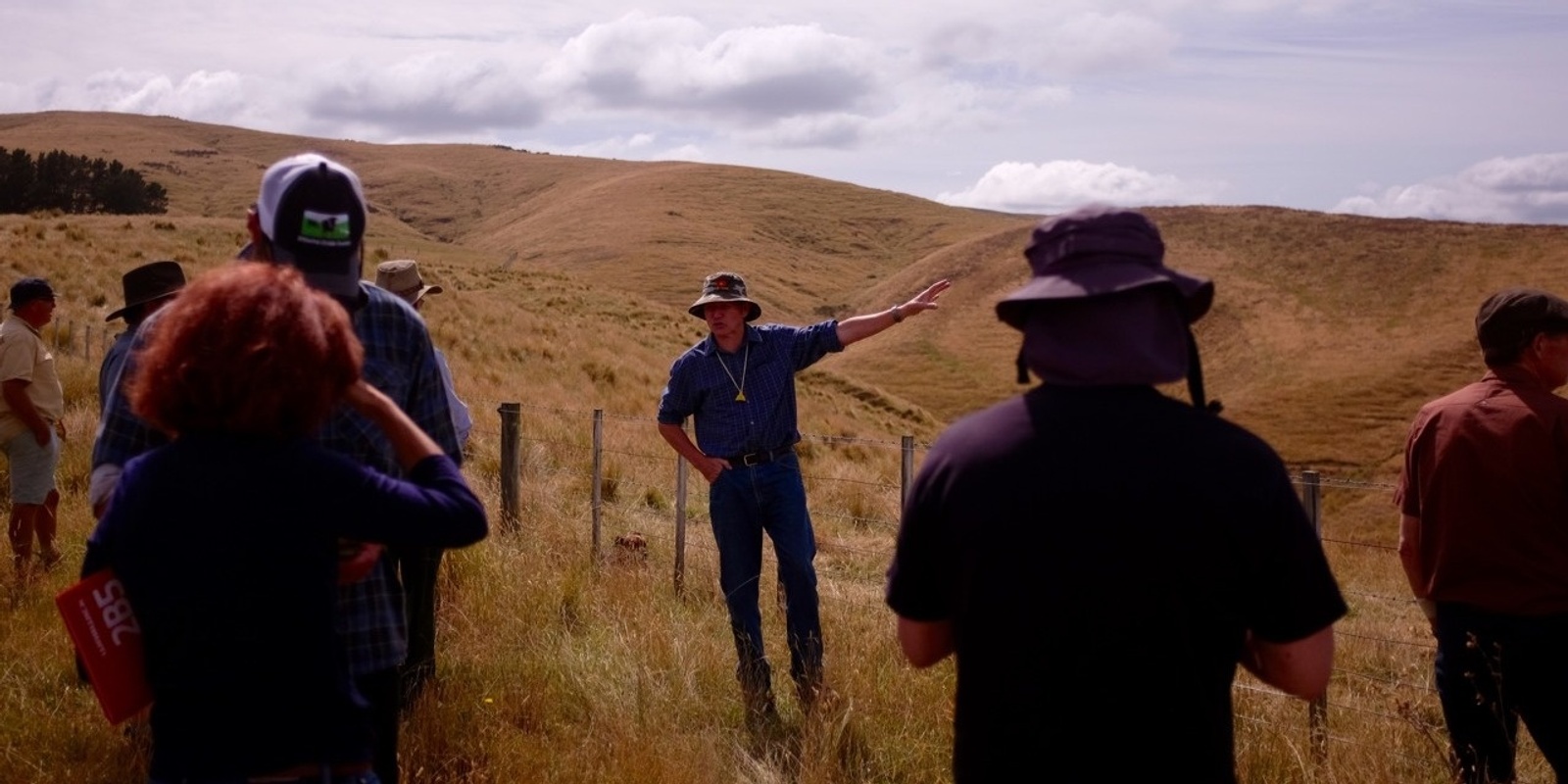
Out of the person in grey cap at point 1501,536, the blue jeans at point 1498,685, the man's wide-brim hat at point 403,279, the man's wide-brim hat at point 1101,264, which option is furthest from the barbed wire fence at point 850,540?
the man's wide-brim hat at point 1101,264

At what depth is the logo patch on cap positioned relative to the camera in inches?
104

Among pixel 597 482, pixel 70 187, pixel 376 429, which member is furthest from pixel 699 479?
pixel 70 187

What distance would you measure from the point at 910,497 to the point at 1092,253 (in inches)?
21.3

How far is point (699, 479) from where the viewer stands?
13.2 meters

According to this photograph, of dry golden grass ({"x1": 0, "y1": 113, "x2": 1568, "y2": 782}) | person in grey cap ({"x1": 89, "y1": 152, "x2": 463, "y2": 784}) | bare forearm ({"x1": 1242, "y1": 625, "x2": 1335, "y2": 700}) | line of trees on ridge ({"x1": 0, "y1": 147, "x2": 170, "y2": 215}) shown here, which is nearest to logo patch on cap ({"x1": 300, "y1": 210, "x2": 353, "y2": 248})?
person in grey cap ({"x1": 89, "y1": 152, "x2": 463, "y2": 784})

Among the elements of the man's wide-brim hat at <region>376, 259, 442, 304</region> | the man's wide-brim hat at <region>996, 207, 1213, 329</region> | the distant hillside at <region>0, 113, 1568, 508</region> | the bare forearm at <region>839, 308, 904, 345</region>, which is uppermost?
the man's wide-brim hat at <region>996, 207, 1213, 329</region>

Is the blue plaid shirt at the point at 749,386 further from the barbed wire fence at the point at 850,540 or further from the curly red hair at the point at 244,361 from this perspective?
the curly red hair at the point at 244,361

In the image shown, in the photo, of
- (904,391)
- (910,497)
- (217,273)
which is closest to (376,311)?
(217,273)

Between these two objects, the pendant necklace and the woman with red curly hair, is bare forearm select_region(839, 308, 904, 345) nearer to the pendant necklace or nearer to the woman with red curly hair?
the pendant necklace

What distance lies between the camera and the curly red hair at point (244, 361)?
2.15 meters

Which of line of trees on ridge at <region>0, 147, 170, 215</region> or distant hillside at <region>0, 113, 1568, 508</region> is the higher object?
line of trees on ridge at <region>0, 147, 170, 215</region>

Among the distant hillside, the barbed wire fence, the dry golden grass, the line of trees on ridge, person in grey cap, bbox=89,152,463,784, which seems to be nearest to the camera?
person in grey cap, bbox=89,152,463,784

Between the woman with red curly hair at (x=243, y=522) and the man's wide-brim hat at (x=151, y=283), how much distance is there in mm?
3067

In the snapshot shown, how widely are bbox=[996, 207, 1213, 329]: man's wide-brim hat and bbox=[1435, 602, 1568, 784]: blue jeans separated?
8.00 feet
